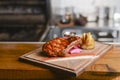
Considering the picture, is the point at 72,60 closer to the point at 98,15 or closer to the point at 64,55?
the point at 64,55

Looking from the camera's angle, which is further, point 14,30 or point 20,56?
point 14,30

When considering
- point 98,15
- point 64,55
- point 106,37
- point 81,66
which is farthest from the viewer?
point 98,15

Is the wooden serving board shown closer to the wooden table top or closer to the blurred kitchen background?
the wooden table top

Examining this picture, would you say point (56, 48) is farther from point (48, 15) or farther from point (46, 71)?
point (48, 15)

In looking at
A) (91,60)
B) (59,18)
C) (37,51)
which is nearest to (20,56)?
(37,51)

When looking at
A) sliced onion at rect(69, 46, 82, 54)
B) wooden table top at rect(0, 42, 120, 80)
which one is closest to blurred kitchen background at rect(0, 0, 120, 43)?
sliced onion at rect(69, 46, 82, 54)

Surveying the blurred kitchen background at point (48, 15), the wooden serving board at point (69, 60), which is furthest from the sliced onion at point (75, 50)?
the blurred kitchen background at point (48, 15)

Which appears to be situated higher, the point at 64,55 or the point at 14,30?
the point at 64,55
